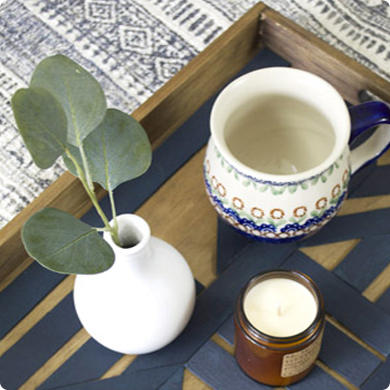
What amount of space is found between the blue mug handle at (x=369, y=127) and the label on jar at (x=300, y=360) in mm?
161

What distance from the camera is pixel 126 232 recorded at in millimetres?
572

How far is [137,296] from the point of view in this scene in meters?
0.59

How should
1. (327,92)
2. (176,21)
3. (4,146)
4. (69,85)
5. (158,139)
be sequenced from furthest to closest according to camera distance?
(176,21) < (4,146) < (158,139) < (327,92) < (69,85)

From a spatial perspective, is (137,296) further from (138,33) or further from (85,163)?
(138,33)

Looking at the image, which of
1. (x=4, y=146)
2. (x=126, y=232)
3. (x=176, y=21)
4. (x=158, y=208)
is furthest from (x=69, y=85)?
(x=176, y=21)

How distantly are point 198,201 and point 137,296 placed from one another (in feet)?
0.50

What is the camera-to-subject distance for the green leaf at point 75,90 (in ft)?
1.62

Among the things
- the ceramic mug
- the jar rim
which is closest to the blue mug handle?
the ceramic mug

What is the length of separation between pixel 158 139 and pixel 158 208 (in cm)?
7

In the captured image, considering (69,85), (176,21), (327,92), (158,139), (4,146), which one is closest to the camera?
(69,85)

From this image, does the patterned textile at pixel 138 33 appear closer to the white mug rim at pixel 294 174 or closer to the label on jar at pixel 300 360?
the white mug rim at pixel 294 174

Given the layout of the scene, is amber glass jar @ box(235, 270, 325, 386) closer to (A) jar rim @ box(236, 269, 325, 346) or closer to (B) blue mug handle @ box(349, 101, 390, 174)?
(A) jar rim @ box(236, 269, 325, 346)

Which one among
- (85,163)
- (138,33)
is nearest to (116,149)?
(85,163)

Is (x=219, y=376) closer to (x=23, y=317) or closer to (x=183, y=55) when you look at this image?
(x=23, y=317)
